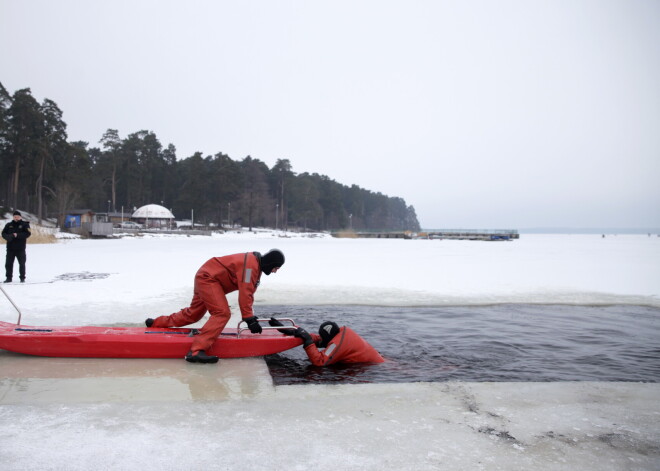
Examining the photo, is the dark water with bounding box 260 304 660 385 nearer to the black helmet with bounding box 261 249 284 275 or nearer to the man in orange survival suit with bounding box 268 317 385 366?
the man in orange survival suit with bounding box 268 317 385 366

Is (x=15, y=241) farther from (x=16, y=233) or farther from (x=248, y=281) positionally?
(x=248, y=281)

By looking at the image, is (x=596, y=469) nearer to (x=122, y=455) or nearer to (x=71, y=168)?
(x=122, y=455)

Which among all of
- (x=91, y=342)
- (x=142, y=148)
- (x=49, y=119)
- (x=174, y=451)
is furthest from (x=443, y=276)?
(x=142, y=148)

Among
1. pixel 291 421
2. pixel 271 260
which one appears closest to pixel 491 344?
pixel 271 260

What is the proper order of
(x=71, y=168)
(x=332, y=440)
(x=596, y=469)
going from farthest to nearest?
(x=71, y=168) → (x=332, y=440) → (x=596, y=469)

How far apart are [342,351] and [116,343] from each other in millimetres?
2571

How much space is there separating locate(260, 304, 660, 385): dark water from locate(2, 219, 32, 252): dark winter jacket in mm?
6234

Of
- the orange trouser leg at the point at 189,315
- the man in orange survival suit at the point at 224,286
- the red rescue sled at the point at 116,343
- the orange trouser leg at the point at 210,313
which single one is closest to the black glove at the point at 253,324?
the man in orange survival suit at the point at 224,286

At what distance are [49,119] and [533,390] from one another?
61782 millimetres

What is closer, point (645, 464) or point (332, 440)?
point (645, 464)

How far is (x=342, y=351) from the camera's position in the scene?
5.77m

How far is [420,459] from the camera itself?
127 inches

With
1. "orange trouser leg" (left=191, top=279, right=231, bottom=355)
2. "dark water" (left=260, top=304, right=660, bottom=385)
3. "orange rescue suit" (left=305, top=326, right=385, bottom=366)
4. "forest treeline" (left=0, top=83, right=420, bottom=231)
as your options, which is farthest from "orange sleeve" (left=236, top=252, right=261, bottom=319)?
"forest treeline" (left=0, top=83, right=420, bottom=231)

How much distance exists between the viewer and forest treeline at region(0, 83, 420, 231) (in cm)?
5375
